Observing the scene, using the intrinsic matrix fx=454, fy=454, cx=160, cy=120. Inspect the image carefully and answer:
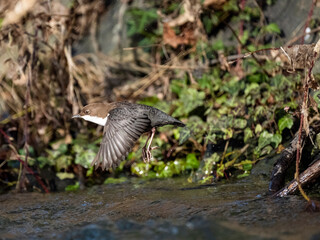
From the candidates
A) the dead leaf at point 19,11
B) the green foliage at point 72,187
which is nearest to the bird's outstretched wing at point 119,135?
the green foliage at point 72,187

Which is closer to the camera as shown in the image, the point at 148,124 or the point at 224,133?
the point at 148,124

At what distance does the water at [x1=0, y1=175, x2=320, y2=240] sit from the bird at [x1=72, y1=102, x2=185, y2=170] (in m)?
0.47

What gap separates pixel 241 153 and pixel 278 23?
242 cm

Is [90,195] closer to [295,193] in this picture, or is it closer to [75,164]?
[75,164]

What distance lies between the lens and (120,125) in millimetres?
4371

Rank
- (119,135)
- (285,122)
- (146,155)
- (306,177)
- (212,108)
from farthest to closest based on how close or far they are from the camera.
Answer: (212,108)
(146,155)
(285,122)
(119,135)
(306,177)

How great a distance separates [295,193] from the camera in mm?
3826

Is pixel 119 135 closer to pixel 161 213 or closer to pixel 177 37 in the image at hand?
pixel 161 213

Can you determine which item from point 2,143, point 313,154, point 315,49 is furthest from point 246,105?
point 2,143

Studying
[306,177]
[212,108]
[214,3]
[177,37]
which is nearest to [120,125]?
[306,177]

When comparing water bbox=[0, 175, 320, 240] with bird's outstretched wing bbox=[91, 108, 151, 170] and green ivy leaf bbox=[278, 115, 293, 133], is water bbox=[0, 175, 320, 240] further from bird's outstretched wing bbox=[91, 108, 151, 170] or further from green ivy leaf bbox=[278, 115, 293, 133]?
green ivy leaf bbox=[278, 115, 293, 133]

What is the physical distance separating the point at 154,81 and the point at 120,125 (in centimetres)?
309

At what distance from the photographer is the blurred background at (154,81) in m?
5.36

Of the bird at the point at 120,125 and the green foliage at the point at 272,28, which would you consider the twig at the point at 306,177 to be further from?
the green foliage at the point at 272,28
